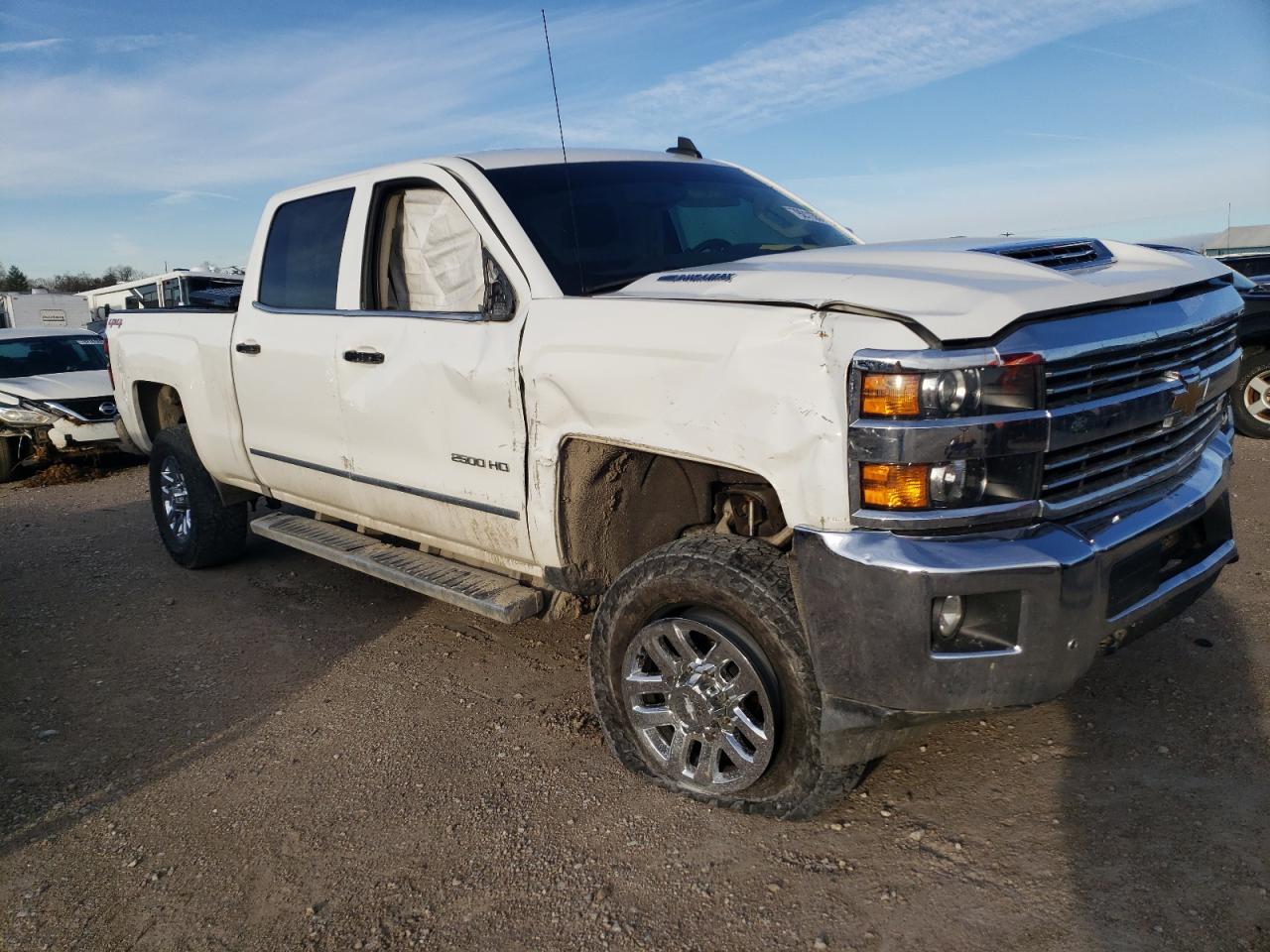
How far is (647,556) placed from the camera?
3.11 metres

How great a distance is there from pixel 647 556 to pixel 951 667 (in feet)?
3.40

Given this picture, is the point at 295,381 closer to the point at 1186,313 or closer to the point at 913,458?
the point at 913,458

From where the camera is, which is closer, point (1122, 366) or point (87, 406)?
point (1122, 366)

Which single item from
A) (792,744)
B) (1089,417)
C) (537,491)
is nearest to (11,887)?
(537,491)

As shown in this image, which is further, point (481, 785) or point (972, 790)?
point (481, 785)

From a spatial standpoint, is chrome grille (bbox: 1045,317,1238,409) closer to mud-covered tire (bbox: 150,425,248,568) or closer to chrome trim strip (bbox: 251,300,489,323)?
chrome trim strip (bbox: 251,300,489,323)

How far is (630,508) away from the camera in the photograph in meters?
3.43

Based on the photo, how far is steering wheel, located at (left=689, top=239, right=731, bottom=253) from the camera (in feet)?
12.7

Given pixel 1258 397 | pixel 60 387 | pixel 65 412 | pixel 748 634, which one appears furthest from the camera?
pixel 60 387

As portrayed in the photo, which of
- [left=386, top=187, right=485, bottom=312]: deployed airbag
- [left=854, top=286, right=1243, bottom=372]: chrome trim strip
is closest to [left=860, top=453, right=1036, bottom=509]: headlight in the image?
[left=854, top=286, right=1243, bottom=372]: chrome trim strip

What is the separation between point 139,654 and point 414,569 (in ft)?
5.56

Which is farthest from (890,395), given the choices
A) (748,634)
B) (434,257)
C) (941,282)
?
(434,257)

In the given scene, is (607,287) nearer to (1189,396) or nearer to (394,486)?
(394,486)

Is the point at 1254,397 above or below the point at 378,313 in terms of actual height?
below
